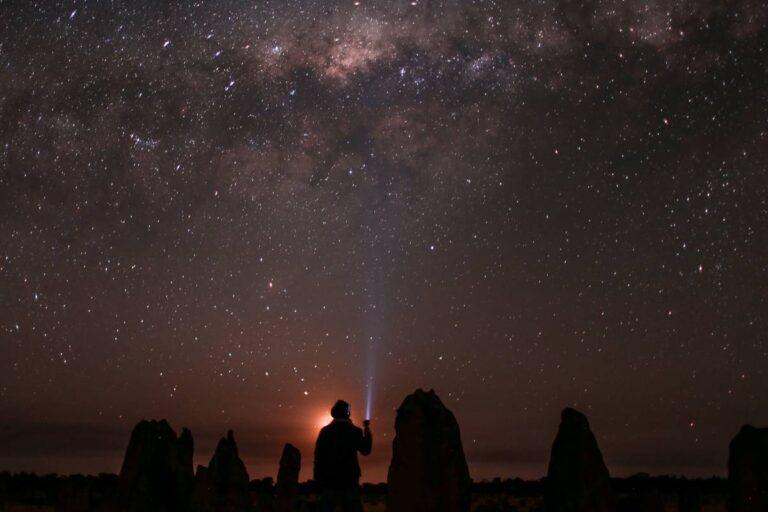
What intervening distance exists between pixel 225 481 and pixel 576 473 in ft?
45.6

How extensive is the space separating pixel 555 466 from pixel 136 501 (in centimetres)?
1154

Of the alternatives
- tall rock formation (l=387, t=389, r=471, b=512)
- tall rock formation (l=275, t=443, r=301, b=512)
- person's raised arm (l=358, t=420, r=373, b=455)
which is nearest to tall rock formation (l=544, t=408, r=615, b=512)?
tall rock formation (l=387, t=389, r=471, b=512)

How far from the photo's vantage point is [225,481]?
2595 cm

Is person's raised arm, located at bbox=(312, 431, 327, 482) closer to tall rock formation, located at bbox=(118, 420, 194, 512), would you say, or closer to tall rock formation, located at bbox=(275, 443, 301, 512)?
tall rock formation, located at bbox=(118, 420, 194, 512)

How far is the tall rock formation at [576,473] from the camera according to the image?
1549 centimetres

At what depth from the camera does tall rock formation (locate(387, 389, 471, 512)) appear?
15562 mm

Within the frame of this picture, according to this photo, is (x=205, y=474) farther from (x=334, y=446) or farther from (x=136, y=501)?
(x=334, y=446)

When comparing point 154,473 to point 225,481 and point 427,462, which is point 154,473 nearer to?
point 225,481

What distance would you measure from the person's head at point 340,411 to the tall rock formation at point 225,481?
14.9 metres

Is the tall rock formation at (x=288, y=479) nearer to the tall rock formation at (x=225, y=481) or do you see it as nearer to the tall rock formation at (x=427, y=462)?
the tall rock formation at (x=225, y=481)

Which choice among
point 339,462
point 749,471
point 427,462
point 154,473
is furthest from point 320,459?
point 154,473

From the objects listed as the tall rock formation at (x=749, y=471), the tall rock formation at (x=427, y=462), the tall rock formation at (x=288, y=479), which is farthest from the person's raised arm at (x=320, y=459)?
the tall rock formation at (x=288, y=479)

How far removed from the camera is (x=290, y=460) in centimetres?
→ 2772

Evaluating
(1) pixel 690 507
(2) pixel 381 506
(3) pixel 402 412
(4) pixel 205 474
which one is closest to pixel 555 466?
(3) pixel 402 412
